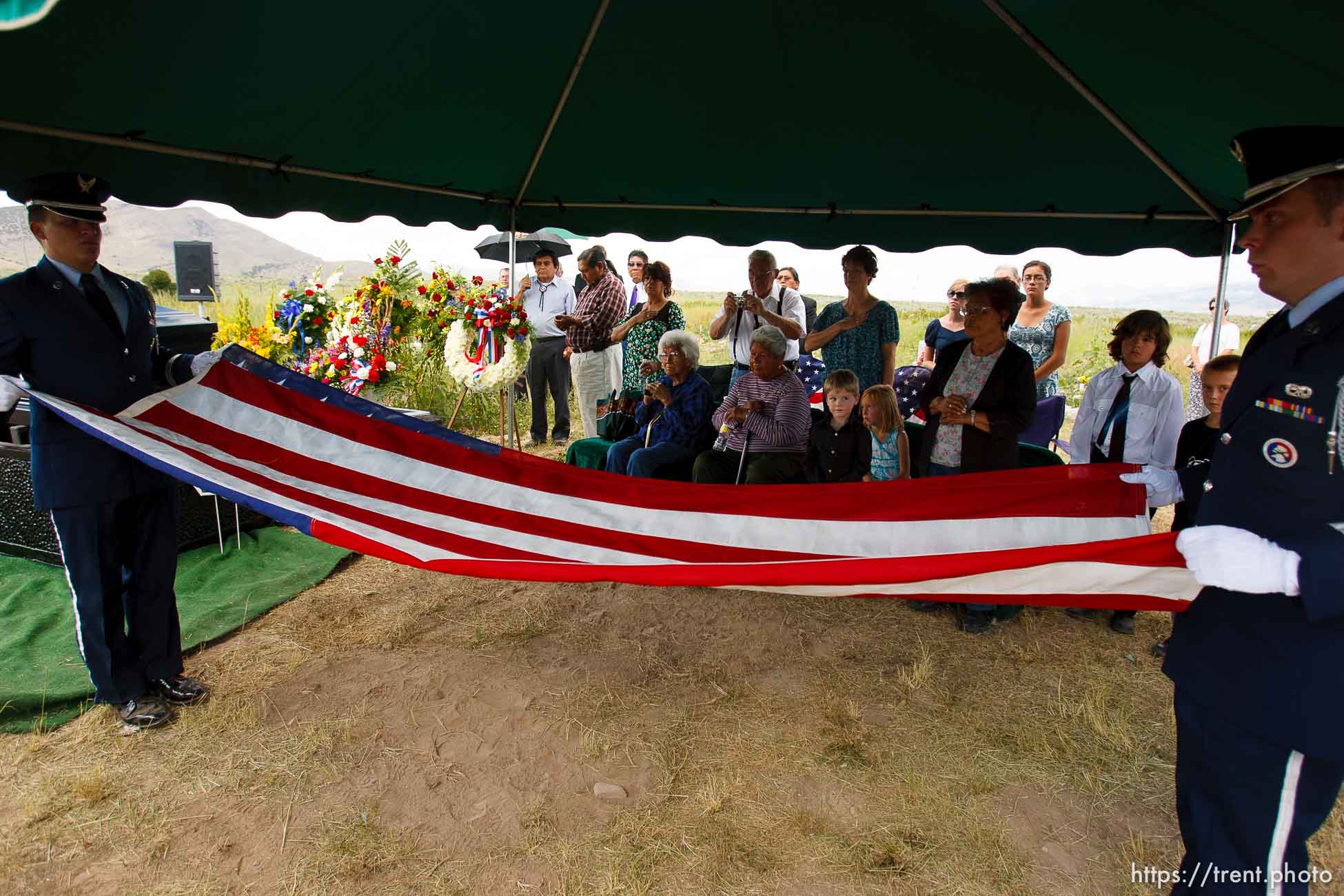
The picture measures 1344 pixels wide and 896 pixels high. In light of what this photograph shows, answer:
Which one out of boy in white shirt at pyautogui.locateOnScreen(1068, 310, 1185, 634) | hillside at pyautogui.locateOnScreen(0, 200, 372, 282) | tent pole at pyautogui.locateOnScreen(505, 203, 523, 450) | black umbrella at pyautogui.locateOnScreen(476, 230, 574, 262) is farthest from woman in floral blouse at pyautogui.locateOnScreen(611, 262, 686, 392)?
hillside at pyautogui.locateOnScreen(0, 200, 372, 282)

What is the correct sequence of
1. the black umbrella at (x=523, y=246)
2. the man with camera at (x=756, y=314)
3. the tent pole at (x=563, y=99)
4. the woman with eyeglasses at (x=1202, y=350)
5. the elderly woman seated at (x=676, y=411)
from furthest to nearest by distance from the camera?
the black umbrella at (x=523, y=246) < the woman with eyeglasses at (x=1202, y=350) < the man with camera at (x=756, y=314) < the elderly woman seated at (x=676, y=411) < the tent pole at (x=563, y=99)

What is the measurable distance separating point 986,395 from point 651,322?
7.36 ft

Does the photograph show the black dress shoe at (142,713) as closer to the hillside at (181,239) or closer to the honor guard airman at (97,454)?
the honor guard airman at (97,454)

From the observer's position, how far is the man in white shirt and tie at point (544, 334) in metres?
6.20

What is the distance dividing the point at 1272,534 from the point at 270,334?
4.55 m

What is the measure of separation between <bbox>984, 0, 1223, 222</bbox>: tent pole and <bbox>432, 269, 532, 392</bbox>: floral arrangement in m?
2.96

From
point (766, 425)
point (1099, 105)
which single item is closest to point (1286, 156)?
point (1099, 105)

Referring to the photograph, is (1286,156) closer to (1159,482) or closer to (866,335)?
(1159,482)

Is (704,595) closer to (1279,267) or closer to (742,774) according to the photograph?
(742,774)

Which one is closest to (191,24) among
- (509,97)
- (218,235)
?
(509,97)

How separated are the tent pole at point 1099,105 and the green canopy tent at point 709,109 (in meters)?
0.01

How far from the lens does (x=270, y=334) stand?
14.0 feet

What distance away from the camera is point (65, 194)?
1.97 m

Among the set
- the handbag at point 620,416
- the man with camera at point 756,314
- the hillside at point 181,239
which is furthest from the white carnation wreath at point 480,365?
the hillside at point 181,239
